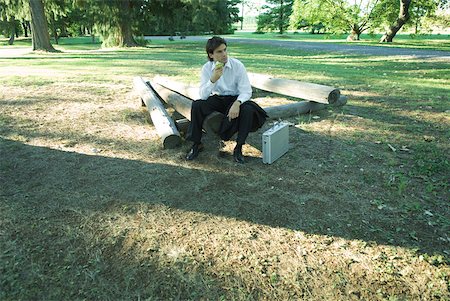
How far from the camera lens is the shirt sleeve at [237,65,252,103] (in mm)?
3795

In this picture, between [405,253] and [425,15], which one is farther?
[425,15]

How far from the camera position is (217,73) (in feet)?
12.2

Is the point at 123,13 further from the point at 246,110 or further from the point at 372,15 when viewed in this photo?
the point at 246,110

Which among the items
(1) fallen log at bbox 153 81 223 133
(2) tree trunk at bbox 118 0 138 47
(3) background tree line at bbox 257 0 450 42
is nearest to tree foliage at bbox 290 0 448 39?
(3) background tree line at bbox 257 0 450 42

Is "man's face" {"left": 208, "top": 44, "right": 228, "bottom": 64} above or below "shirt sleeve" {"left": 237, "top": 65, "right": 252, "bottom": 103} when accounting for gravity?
above

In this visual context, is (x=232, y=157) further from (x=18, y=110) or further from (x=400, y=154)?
(x=18, y=110)

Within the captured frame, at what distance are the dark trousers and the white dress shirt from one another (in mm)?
89

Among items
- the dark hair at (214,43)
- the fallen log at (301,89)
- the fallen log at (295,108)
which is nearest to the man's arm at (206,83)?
the dark hair at (214,43)

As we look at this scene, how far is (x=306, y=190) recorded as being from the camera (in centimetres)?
318

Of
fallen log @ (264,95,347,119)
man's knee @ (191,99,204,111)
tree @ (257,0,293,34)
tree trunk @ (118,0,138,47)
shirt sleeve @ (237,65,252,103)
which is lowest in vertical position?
fallen log @ (264,95,347,119)

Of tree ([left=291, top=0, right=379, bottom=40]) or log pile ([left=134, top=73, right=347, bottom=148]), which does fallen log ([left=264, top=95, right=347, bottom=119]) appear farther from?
tree ([left=291, top=0, right=379, bottom=40])

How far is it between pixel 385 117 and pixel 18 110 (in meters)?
6.04

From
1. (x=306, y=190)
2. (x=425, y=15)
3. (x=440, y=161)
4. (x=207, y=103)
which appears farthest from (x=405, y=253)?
(x=425, y=15)

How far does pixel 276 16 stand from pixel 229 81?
56.7m
